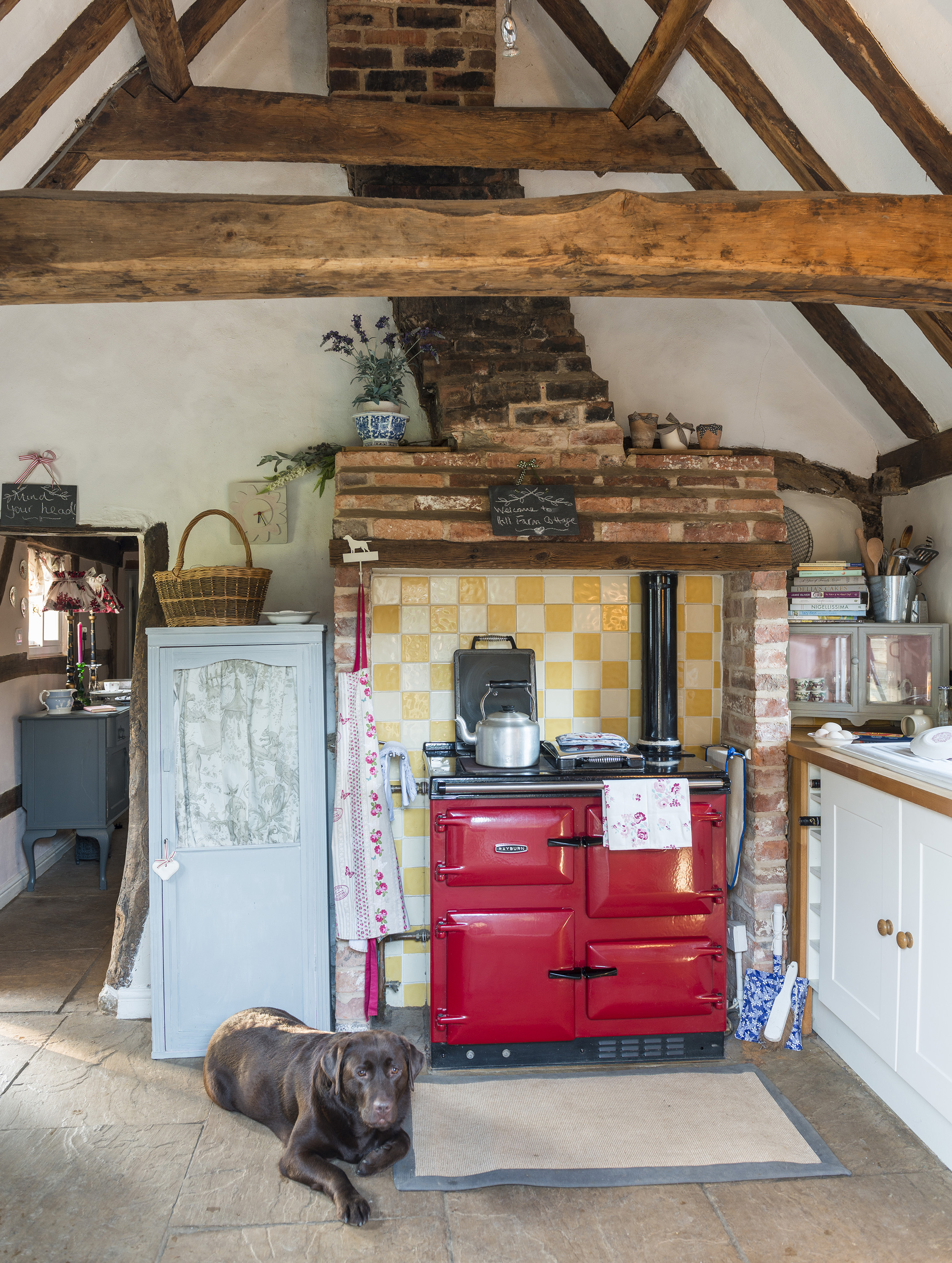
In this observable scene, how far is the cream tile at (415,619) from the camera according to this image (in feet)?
11.0

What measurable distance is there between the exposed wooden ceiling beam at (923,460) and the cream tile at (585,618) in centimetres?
137

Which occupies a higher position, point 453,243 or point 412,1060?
point 453,243

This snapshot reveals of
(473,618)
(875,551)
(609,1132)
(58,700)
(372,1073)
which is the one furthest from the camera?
(58,700)

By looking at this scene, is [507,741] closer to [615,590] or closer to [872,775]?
[615,590]

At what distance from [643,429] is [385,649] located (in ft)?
4.30

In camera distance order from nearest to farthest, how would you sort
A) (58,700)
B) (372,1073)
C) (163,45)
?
(372,1073) → (163,45) → (58,700)

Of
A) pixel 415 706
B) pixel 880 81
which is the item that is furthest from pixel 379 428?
pixel 880 81

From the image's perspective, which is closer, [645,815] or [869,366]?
[645,815]

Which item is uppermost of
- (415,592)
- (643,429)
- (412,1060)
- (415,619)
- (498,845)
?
(643,429)

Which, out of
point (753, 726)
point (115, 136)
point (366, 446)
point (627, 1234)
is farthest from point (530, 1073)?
point (115, 136)

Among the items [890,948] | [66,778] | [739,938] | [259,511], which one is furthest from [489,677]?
[66,778]

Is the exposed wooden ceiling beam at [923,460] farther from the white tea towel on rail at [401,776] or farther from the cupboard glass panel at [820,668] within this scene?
the white tea towel on rail at [401,776]

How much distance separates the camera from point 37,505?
11.5 ft

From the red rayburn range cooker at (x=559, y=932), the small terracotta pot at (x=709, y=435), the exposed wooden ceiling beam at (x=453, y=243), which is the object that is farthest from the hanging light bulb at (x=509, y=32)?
the red rayburn range cooker at (x=559, y=932)
